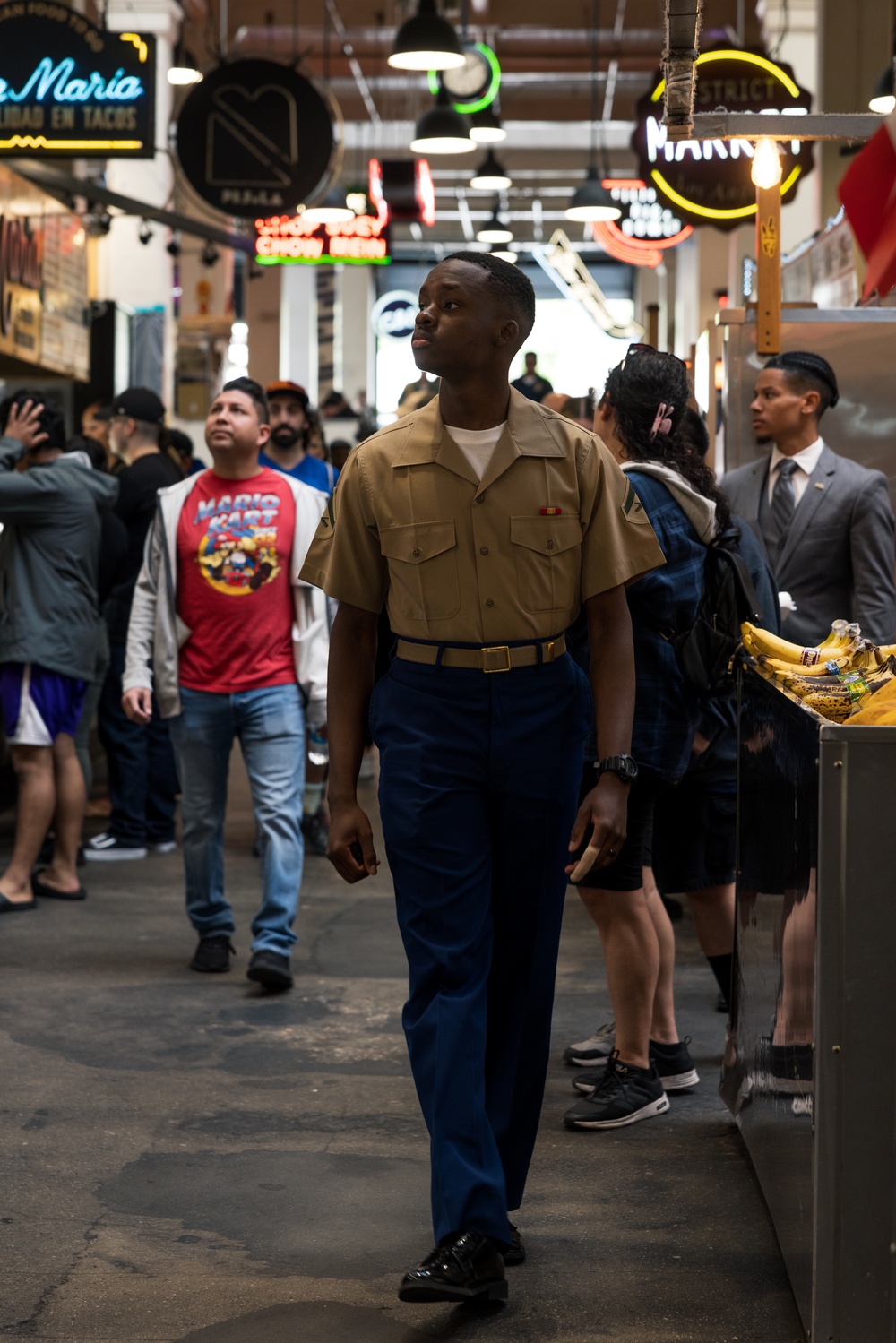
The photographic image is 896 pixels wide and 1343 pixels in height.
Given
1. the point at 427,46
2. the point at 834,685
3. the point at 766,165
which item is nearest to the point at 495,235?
the point at 427,46

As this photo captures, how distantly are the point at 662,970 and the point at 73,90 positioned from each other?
267 inches

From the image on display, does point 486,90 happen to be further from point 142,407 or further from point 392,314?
point 392,314

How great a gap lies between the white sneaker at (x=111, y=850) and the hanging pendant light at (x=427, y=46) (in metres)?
6.78

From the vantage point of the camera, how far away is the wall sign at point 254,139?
1076 cm

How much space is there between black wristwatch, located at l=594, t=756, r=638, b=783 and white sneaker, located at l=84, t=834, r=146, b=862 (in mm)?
5326

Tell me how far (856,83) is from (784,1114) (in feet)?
34.7

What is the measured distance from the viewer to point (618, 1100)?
4.62m

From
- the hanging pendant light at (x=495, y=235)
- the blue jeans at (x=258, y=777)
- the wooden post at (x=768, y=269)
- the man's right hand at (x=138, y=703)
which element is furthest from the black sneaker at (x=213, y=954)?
the hanging pendant light at (x=495, y=235)

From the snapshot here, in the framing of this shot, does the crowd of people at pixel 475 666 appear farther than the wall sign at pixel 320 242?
No

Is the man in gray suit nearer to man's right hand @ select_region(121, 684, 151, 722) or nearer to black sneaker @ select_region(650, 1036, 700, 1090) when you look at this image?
black sneaker @ select_region(650, 1036, 700, 1090)

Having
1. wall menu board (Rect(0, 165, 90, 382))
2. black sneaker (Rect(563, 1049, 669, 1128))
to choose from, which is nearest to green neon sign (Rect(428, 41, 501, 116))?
wall menu board (Rect(0, 165, 90, 382))

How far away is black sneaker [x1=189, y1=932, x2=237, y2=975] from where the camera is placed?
20.7ft

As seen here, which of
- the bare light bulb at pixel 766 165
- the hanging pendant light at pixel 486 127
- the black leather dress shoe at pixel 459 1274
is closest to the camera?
the black leather dress shoe at pixel 459 1274

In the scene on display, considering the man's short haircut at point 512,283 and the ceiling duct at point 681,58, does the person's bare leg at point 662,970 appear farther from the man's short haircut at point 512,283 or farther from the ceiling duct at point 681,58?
the ceiling duct at point 681,58
